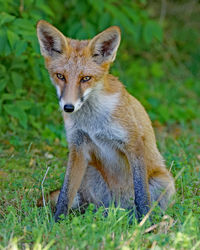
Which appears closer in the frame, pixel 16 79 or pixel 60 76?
pixel 60 76

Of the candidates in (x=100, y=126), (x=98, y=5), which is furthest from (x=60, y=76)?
(x=98, y=5)

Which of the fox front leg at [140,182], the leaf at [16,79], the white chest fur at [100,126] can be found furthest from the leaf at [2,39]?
the fox front leg at [140,182]

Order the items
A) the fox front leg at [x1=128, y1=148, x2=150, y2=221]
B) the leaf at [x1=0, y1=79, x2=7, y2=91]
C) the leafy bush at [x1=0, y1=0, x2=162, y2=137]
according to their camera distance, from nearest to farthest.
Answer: the fox front leg at [x1=128, y1=148, x2=150, y2=221]
the leafy bush at [x1=0, y1=0, x2=162, y2=137]
the leaf at [x1=0, y1=79, x2=7, y2=91]

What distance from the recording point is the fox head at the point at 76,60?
4.31 metres

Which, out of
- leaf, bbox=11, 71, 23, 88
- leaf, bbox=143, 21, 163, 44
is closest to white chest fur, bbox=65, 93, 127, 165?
leaf, bbox=11, 71, 23, 88

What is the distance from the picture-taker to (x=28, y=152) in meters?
6.41

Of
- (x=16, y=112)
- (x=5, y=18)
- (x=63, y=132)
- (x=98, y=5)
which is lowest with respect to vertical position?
(x=63, y=132)

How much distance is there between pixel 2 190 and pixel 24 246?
1.66 meters

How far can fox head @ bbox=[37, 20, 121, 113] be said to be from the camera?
4.31m

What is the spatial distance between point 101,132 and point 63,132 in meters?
2.50

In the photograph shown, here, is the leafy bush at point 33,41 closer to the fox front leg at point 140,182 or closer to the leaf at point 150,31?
the leaf at point 150,31

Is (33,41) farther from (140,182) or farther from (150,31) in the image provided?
(150,31)

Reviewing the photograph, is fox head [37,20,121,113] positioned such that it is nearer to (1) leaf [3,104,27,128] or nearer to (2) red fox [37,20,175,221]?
(2) red fox [37,20,175,221]

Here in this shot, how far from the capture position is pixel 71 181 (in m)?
4.86
